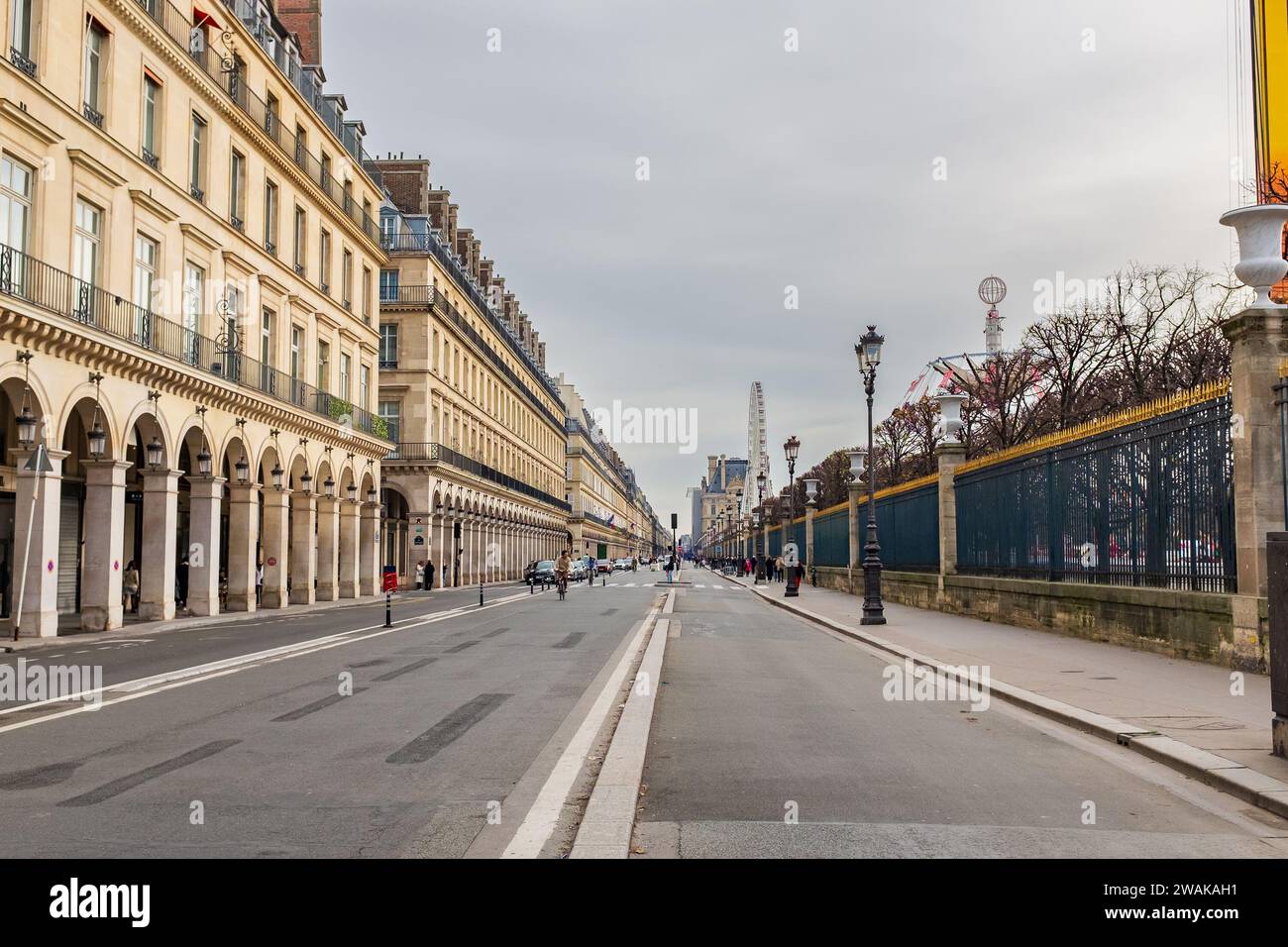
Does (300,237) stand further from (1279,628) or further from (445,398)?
(1279,628)

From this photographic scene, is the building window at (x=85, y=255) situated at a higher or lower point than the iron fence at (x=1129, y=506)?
higher

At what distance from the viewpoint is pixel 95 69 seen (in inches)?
923

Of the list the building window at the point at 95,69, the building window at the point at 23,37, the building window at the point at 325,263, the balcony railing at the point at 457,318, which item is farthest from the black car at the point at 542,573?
A: the building window at the point at 23,37

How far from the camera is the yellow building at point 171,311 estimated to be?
2055 cm

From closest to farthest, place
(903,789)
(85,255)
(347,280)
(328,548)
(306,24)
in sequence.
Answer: (903,789), (85,255), (328,548), (347,280), (306,24)

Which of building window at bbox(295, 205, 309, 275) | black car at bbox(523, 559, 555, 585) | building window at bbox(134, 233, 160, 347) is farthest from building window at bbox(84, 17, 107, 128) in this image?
black car at bbox(523, 559, 555, 585)

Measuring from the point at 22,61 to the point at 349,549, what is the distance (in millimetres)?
23097

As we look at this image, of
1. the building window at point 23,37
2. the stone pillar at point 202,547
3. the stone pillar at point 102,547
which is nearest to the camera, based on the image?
the building window at point 23,37

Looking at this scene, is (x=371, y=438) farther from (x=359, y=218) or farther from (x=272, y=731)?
(x=272, y=731)

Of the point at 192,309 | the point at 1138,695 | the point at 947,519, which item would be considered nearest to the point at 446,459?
the point at 192,309

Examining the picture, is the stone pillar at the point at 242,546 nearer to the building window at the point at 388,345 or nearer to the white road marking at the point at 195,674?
the white road marking at the point at 195,674

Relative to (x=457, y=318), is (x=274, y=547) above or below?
below

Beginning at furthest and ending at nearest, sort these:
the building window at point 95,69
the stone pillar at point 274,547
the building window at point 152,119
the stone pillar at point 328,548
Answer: the stone pillar at point 328,548, the stone pillar at point 274,547, the building window at point 152,119, the building window at point 95,69

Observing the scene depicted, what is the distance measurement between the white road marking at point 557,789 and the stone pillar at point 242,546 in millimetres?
21987
